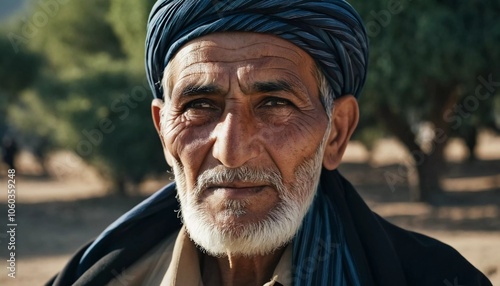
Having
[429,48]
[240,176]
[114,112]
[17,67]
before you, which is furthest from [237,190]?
[17,67]

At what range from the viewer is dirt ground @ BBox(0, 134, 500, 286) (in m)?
10.3

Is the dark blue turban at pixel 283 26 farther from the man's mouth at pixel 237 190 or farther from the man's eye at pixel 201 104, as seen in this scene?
the man's mouth at pixel 237 190

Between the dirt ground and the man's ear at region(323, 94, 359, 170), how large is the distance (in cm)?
428

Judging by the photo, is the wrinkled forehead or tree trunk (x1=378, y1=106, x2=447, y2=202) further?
tree trunk (x1=378, y1=106, x2=447, y2=202)

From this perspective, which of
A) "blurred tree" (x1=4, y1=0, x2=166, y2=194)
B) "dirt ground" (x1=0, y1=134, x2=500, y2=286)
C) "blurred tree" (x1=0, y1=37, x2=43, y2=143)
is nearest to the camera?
"dirt ground" (x1=0, y1=134, x2=500, y2=286)

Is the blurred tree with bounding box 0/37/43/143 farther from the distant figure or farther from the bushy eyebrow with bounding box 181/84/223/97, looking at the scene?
the bushy eyebrow with bounding box 181/84/223/97

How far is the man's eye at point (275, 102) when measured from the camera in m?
2.07

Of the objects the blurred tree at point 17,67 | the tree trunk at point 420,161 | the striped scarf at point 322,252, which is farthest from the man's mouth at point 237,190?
the blurred tree at point 17,67

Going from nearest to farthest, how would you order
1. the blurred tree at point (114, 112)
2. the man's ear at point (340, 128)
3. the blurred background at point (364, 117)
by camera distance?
the man's ear at point (340, 128), the blurred background at point (364, 117), the blurred tree at point (114, 112)

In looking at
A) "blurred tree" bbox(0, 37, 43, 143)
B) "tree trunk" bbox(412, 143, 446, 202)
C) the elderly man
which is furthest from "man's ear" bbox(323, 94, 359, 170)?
"blurred tree" bbox(0, 37, 43, 143)

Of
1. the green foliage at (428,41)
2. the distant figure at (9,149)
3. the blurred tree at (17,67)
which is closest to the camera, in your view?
the green foliage at (428,41)

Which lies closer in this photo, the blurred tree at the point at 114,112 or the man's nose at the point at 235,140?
the man's nose at the point at 235,140

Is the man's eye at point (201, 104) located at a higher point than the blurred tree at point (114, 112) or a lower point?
lower

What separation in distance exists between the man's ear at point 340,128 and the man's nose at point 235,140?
353 mm
